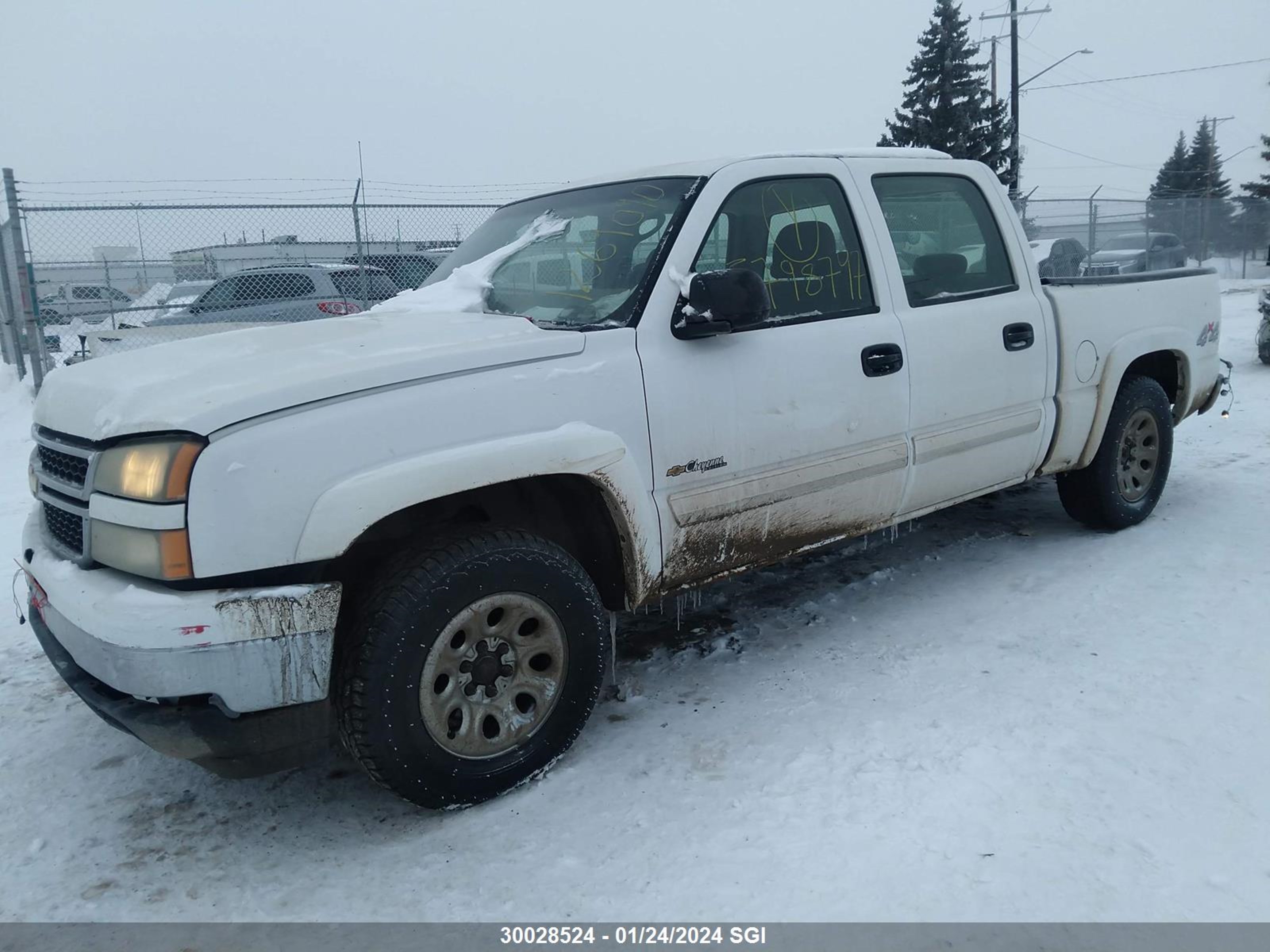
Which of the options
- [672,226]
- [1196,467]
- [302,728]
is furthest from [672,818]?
[1196,467]

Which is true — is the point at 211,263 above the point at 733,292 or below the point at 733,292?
above

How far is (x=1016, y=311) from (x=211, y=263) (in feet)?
41.7

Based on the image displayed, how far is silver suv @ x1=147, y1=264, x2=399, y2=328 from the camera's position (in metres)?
10.5

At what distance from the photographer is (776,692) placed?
3.55m

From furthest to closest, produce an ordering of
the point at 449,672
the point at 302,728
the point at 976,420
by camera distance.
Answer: the point at 976,420, the point at 449,672, the point at 302,728

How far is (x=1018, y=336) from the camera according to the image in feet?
13.9

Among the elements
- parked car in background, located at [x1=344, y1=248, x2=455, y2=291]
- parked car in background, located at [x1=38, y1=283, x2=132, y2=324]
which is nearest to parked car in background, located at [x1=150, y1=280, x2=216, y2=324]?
parked car in background, located at [x1=38, y1=283, x2=132, y2=324]

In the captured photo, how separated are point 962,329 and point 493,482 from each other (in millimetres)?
2260

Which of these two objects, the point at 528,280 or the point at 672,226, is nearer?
the point at 672,226

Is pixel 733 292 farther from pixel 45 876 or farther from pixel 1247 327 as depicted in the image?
pixel 1247 327

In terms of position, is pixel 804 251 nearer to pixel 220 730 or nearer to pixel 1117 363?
pixel 1117 363

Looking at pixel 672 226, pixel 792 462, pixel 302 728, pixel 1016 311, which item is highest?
pixel 672 226

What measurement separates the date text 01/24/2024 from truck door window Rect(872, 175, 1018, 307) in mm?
2529

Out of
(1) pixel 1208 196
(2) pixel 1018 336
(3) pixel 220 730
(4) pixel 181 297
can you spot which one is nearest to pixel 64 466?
(3) pixel 220 730
